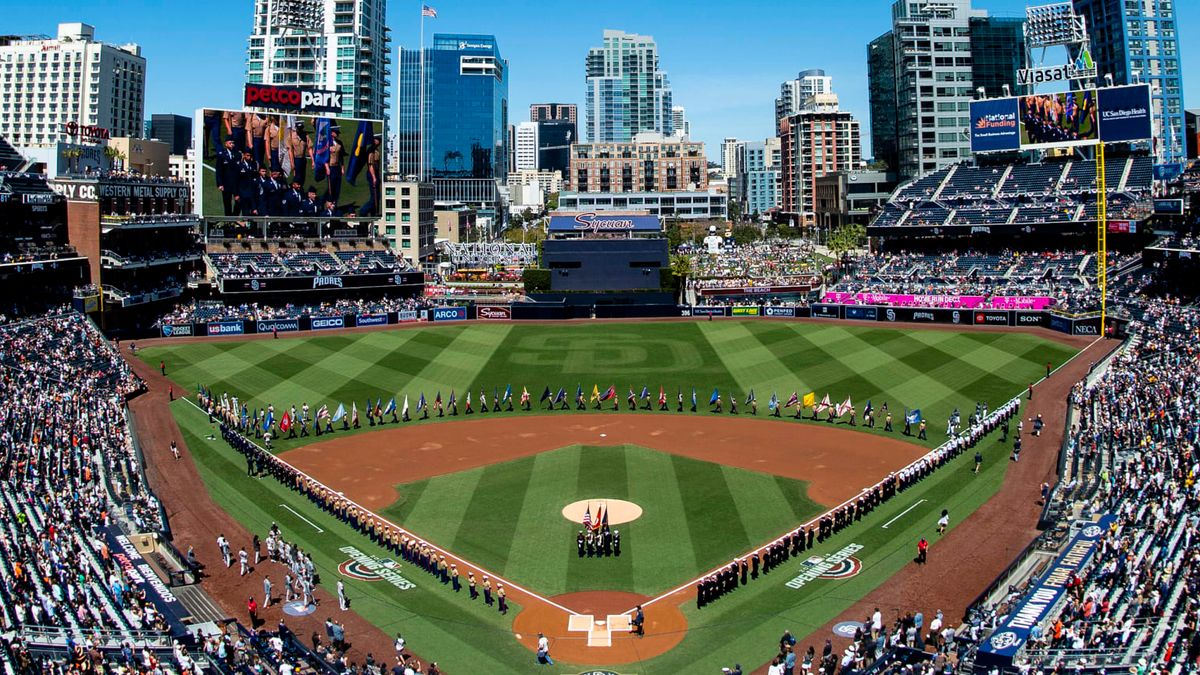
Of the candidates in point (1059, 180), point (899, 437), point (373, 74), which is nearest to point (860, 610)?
point (899, 437)

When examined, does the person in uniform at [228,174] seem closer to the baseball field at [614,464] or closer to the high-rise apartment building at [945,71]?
the baseball field at [614,464]

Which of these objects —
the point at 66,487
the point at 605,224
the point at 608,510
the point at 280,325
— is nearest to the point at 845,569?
the point at 608,510

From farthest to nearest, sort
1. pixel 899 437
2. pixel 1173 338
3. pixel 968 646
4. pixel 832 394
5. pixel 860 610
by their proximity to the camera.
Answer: pixel 832 394 → pixel 1173 338 → pixel 899 437 → pixel 860 610 → pixel 968 646

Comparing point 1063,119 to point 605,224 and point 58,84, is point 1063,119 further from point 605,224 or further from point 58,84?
point 58,84

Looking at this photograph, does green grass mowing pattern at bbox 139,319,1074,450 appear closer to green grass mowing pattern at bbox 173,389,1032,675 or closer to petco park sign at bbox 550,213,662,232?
green grass mowing pattern at bbox 173,389,1032,675

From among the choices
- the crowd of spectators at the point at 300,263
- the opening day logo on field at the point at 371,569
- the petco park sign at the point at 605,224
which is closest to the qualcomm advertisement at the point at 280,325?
the crowd of spectators at the point at 300,263

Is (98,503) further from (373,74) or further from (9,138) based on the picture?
(9,138)
